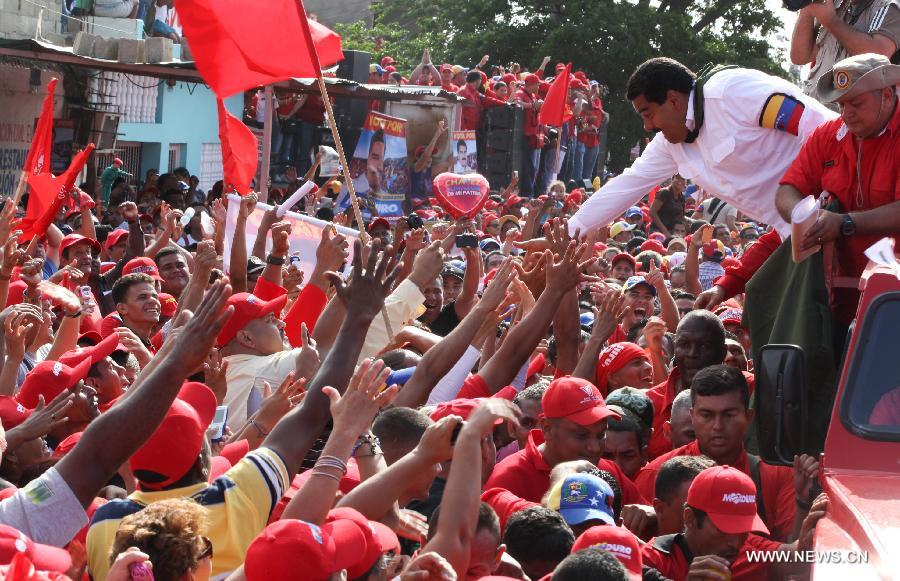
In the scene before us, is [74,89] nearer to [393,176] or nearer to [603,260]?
[393,176]

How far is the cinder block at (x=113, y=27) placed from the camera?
66.0 feet

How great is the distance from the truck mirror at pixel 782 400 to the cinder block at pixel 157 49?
1231cm

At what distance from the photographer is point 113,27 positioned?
2031 cm

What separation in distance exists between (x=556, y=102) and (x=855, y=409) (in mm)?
18913

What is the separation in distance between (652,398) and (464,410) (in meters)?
1.97

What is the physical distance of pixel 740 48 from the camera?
42.9 meters

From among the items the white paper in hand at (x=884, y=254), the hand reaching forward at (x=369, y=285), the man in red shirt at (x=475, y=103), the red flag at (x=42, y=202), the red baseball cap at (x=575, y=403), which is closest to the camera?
the white paper in hand at (x=884, y=254)

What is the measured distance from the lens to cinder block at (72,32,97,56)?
48.4 ft

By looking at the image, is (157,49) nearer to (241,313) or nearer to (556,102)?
(556,102)

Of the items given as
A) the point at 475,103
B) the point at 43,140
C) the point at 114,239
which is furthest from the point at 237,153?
the point at 475,103

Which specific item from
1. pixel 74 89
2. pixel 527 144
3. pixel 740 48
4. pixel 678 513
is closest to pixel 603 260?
pixel 678 513

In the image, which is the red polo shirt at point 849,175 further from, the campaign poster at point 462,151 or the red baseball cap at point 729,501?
the campaign poster at point 462,151

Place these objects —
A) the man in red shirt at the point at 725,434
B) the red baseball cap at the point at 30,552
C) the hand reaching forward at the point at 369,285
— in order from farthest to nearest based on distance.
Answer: the man in red shirt at the point at 725,434, the hand reaching forward at the point at 369,285, the red baseball cap at the point at 30,552

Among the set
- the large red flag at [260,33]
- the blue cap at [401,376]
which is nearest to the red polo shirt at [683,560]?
the blue cap at [401,376]
